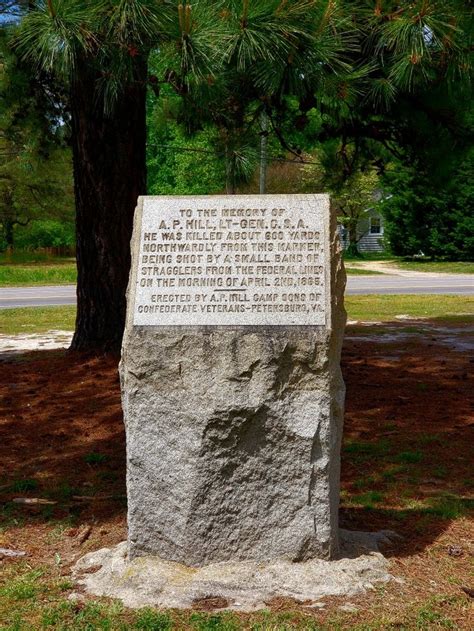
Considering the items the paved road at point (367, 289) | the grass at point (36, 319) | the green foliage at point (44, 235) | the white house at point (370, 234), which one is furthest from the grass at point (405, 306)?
the white house at point (370, 234)

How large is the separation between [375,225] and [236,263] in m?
42.8

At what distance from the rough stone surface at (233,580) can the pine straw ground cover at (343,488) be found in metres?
0.09

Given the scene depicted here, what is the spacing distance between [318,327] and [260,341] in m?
0.27

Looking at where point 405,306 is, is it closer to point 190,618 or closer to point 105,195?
point 105,195

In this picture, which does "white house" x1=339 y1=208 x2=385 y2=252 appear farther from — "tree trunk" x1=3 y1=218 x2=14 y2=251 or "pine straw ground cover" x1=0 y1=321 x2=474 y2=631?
"pine straw ground cover" x1=0 y1=321 x2=474 y2=631

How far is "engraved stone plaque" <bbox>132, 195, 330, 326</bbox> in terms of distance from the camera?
3996mm

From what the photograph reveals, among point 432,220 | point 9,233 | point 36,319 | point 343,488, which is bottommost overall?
point 343,488

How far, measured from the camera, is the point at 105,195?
8586 millimetres

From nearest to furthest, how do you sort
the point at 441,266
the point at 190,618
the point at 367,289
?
the point at 190,618 → the point at 367,289 → the point at 441,266

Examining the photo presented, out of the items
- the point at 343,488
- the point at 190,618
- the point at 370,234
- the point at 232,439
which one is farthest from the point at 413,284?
the point at 370,234

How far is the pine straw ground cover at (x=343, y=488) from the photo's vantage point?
3602 millimetres

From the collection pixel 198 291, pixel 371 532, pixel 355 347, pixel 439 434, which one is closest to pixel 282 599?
pixel 371 532

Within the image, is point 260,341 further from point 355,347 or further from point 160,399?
point 355,347

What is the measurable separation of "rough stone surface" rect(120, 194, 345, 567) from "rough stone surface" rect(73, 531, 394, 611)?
0.06 m
